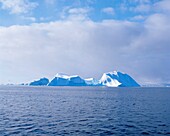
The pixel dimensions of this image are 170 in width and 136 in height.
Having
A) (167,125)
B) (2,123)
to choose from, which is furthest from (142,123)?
(2,123)

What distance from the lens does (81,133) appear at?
30.3 meters

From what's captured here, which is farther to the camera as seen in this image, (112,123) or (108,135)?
(112,123)

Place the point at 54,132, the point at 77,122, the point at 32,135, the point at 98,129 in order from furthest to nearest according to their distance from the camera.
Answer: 1. the point at 77,122
2. the point at 98,129
3. the point at 54,132
4. the point at 32,135

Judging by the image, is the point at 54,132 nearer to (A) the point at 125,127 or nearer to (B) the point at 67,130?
(B) the point at 67,130

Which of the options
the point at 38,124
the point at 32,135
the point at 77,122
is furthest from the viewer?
the point at 77,122

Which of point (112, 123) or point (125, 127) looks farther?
point (112, 123)

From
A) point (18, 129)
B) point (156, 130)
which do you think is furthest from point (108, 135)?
point (18, 129)

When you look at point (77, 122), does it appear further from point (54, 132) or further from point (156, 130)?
point (156, 130)

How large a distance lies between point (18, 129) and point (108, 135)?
524 inches

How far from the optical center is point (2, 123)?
35.8 meters

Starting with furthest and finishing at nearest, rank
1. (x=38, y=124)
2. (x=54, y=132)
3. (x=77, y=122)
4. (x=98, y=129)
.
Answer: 1. (x=77, y=122)
2. (x=38, y=124)
3. (x=98, y=129)
4. (x=54, y=132)

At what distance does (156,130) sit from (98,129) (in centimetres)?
895

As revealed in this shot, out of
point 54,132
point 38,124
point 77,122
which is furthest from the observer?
point 77,122

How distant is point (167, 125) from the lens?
3691cm
